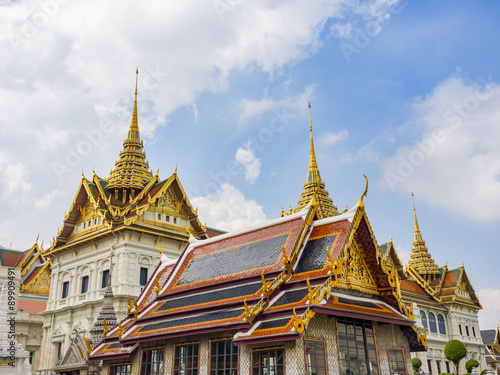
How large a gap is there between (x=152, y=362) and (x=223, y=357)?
3.41m

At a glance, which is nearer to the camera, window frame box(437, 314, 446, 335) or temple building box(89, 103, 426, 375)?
temple building box(89, 103, 426, 375)

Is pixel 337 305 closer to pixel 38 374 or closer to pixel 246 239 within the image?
pixel 246 239

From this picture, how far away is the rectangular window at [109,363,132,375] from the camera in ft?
59.7

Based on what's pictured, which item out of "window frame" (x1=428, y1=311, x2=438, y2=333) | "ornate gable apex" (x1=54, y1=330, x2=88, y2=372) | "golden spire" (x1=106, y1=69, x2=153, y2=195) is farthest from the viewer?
"window frame" (x1=428, y1=311, x2=438, y2=333)

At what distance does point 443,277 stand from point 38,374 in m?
51.2

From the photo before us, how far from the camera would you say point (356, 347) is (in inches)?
594

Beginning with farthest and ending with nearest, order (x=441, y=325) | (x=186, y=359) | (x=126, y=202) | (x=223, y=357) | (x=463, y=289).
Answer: (x=463, y=289), (x=441, y=325), (x=126, y=202), (x=186, y=359), (x=223, y=357)

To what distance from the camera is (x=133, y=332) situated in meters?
17.8

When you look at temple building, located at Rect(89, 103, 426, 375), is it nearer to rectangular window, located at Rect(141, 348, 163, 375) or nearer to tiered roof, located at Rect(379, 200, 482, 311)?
rectangular window, located at Rect(141, 348, 163, 375)

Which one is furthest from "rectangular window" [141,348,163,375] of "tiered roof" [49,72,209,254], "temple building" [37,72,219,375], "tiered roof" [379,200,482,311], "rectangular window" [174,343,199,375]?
"tiered roof" [379,200,482,311]

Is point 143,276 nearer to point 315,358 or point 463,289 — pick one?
point 315,358

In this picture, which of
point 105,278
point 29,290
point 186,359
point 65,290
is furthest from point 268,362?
point 29,290

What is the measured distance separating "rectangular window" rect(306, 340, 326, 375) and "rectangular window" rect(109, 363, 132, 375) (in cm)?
729

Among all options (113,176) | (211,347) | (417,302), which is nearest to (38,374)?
(113,176)
